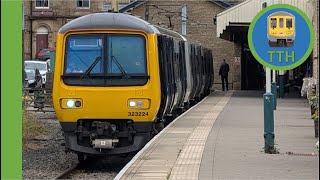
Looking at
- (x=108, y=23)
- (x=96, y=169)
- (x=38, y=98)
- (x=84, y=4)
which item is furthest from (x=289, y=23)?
(x=84, y=4)

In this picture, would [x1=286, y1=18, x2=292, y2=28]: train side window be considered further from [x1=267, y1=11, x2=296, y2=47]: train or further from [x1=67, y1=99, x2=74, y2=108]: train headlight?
[x1=67, y1=99, x2=74, y2=108]: train headlight

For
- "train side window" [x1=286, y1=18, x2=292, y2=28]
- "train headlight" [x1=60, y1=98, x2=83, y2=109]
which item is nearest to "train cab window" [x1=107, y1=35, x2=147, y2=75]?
"train headlight" [x1=60, y1=98, x2=83, y2=109]

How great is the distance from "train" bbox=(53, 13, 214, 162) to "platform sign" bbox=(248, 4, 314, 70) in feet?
9.68

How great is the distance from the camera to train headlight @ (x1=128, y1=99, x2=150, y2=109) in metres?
14.0

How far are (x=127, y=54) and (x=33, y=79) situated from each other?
27.9 metres

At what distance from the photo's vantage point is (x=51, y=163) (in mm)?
14953

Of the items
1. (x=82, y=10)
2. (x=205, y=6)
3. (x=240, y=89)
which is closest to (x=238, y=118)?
(x=240, y=89)

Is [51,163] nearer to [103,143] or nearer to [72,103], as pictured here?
[72,103]

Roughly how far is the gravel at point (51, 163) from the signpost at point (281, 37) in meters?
3.61

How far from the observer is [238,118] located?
21.6 metres

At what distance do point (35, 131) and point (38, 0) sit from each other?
41.8 metres

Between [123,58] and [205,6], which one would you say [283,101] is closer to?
[123,58]

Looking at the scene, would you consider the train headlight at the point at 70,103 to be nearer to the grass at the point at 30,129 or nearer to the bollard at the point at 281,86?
the grass at the point at 30,129

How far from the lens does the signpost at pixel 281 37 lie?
11.3 metres
